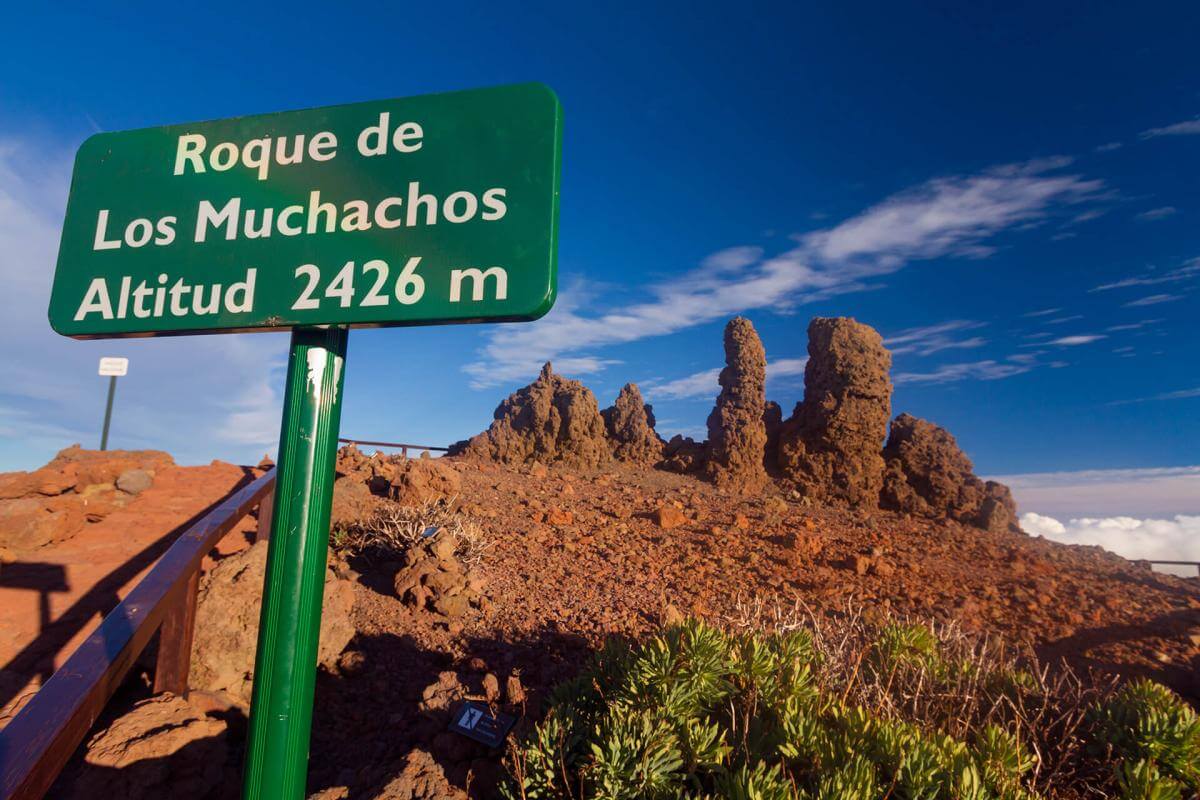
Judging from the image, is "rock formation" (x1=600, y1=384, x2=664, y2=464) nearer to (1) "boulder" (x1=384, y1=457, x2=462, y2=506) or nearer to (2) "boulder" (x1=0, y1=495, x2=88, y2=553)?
(1) "boulder" (x1=384, y1=457, x2=462, y2=506)

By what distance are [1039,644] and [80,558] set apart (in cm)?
1097

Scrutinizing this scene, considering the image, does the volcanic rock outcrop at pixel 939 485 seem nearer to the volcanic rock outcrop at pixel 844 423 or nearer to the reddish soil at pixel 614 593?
the volcanic rock outcrop at pixel 844 423

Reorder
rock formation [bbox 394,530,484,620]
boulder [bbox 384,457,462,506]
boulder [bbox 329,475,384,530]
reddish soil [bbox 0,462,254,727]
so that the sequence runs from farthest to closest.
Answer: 1. boulder [bbox 384,457,462,506]
2. boulder [bbox 329,475,384,530]
3. rock formation [bbox 394,530,484,620]
4. reddish soil [bbox 0,462,254,727]

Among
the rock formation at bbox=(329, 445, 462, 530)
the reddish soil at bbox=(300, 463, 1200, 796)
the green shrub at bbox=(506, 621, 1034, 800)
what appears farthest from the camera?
the rock formation at bbox=(329, 445, 462, 530)

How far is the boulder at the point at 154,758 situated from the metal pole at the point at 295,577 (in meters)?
1.79

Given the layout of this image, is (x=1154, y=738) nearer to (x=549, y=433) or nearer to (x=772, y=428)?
(x=549, y=433)

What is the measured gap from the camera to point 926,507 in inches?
588

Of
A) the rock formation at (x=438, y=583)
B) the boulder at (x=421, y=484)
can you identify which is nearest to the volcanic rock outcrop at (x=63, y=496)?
the boulder at (x=421, y=484)

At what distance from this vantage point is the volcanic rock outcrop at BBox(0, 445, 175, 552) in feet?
23.1

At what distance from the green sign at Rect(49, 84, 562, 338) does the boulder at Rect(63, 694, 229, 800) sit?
2.29 metres

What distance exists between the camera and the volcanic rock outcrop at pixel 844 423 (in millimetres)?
15273

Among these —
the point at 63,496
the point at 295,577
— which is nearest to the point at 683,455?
the point at 63,496

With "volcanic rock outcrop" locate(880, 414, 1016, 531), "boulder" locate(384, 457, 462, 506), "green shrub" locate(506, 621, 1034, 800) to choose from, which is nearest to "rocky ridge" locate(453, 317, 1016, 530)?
"volcanic rock outcrop" locate(880, 414, 1016, 531)

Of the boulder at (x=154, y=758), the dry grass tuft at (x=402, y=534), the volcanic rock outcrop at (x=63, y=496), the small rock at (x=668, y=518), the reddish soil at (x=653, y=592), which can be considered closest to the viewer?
the boulder at (x=154, y=758)
